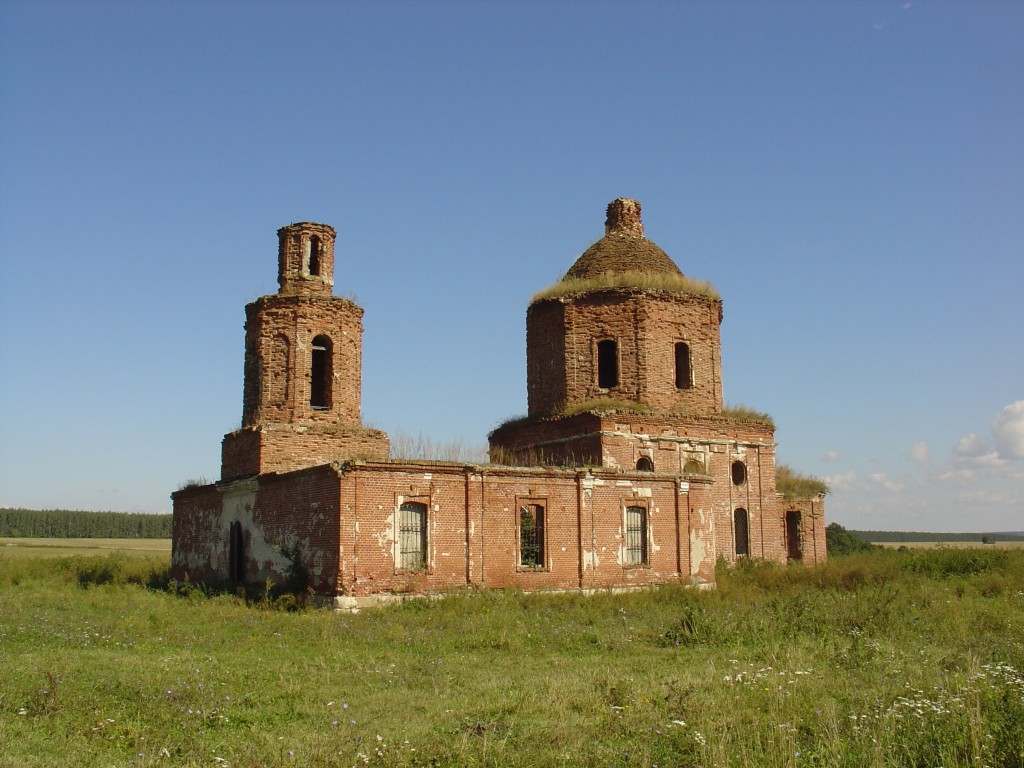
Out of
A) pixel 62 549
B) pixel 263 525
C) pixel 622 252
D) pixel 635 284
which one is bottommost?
pixel 62 549

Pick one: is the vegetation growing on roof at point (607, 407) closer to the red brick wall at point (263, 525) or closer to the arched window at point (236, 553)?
the red brick wall at point (263, 525)

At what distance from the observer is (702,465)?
25.6 metres

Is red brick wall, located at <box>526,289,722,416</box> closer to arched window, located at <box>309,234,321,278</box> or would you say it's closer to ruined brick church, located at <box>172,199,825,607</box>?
ruined brick church, located at <box>172,199,825,607</box>

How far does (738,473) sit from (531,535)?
843 centimetres

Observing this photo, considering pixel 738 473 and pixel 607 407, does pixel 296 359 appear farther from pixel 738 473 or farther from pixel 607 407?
pixel 738 473

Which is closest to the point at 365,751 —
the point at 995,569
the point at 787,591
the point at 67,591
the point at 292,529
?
the point at 292,529

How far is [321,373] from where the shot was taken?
78.4ft

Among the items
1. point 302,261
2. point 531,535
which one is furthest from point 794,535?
point 302,261

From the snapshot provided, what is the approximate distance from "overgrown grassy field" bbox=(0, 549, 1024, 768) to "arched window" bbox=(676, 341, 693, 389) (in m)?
9.20

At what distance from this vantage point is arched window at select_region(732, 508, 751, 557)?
25734 mm

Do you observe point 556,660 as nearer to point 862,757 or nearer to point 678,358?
point 862,757

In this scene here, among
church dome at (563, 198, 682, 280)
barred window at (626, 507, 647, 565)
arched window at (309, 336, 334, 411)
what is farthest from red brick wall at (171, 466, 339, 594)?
church dome at (563, 198, 682, 280)

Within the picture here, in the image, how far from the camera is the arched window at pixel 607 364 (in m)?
26.2

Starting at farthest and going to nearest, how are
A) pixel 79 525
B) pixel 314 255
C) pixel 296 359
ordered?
pixel 79 525, pixel 314 255, pixel 296 359
